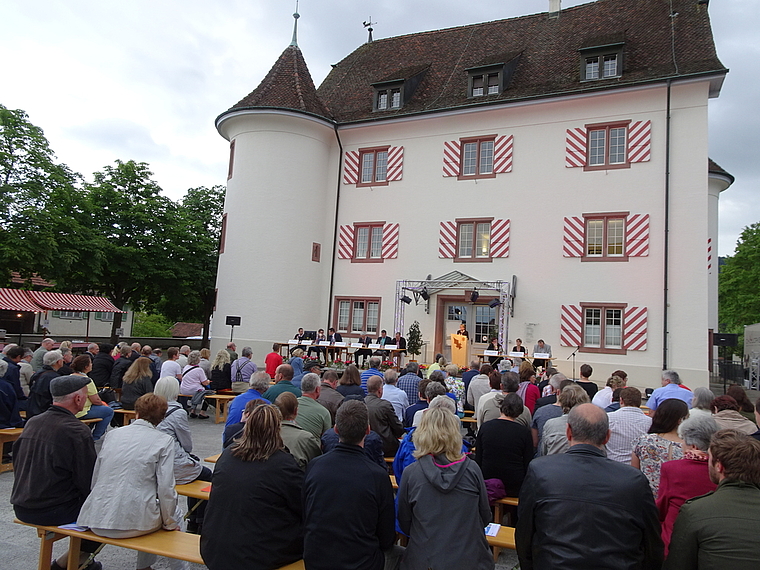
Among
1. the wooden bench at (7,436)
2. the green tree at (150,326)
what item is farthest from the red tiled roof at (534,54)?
the green tree at (150,326)

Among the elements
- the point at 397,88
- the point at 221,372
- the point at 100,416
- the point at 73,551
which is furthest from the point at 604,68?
the point at 73,551

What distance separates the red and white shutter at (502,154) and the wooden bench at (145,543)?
18.5 metres

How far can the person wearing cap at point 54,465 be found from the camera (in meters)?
4.10

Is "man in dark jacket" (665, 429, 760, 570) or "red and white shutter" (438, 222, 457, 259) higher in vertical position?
"red and white shutter" (438, 222, 457, 259)

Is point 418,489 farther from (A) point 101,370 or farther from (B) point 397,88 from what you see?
(B) point 397,88

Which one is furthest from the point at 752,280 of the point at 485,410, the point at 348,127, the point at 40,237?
the point at 40,237

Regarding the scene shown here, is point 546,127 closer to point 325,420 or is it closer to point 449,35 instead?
point 449,35

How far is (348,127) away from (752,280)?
27.6 meters

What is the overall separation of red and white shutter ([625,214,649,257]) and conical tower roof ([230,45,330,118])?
12363 millimetres

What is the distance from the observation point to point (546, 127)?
2016 cm

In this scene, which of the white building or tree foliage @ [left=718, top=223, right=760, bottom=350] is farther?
tree foliage @ [left=718, top=223, right=760, bottom=350]

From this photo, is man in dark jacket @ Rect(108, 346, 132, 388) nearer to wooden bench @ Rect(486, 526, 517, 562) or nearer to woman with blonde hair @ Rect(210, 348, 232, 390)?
woman with blonde hair @ Rect(210, 348, 232, 390)

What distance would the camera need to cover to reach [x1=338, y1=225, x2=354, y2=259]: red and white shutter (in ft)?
76.0

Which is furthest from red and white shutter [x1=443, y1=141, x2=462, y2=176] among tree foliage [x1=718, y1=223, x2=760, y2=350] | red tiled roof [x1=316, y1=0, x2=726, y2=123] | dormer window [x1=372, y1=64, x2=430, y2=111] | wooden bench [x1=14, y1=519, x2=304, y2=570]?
tree foliage [x1=718, y1=223, x2=760, y2=350]
